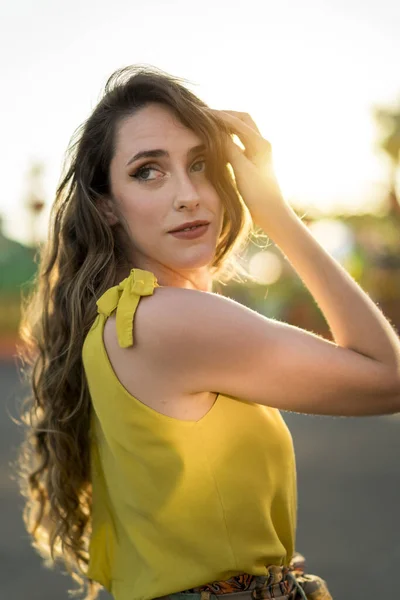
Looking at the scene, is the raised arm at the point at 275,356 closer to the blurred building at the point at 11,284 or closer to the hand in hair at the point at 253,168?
the hand in hair at the point at 253,168

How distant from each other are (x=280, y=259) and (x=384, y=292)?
2762mm

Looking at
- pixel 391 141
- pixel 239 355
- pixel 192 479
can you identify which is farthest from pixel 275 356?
pixel 391 141

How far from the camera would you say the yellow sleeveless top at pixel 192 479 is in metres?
1.85

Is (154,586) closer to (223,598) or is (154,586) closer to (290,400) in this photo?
(223,598)

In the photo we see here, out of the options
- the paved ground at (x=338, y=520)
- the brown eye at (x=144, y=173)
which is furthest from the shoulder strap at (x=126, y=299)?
the paved ground at (x=338, y=520)

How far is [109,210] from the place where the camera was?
89.6 inches

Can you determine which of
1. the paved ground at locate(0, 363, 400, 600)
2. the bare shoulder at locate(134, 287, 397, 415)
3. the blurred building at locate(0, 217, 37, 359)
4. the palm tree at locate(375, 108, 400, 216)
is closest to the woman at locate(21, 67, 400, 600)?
the bare shoulder at locate(134, 287, 397, 415)

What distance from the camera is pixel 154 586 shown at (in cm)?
191

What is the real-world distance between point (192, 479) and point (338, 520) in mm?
5031

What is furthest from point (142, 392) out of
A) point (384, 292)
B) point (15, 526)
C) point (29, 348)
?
point (384, 292)

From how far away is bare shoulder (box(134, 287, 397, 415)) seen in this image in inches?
72.4

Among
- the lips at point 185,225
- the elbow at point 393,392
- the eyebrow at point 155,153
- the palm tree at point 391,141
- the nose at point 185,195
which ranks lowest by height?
the elbow at point 393,392

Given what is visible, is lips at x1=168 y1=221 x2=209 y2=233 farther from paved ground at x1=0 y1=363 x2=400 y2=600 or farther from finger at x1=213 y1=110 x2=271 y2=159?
paved ground at x1=0 y1=363 x2=400 y2=600

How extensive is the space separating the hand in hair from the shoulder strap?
0.38m
